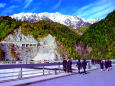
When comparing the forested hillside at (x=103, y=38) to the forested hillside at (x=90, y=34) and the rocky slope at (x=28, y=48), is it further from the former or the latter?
the rocky slope at (x=28, y=48)

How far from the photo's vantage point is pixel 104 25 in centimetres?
10269

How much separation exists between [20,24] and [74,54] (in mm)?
29858

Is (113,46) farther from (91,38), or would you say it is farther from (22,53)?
(22,53)

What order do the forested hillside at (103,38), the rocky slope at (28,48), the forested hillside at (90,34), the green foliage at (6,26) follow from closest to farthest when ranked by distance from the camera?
1. the forested hillside at (103,38)
2. the rocky slope at (28,48)
3. the forested hillside at (90,34)
4. the green foliage at (6,26)

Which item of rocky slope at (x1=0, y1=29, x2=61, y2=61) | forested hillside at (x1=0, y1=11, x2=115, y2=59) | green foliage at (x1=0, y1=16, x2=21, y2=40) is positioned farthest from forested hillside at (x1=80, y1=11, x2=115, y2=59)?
green foliage at (x1=0, y1=16, x2=21, y2=40)

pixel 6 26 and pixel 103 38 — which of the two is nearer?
pixel 103 38

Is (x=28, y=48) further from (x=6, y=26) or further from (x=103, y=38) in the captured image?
(x=103, y=38)

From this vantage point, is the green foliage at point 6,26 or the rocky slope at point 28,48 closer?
the rocky slope at point 28,48

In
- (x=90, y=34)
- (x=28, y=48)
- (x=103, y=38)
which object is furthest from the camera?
(x=90, y=34)

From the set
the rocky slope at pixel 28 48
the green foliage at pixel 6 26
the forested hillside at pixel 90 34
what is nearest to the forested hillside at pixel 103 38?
the forested hillside at pixel 90 34

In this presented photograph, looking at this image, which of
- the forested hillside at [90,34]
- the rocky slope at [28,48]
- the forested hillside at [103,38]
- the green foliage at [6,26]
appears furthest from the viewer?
the green foliage at [6,26]

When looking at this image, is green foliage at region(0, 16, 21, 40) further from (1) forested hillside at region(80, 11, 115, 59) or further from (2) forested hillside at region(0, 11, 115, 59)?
(1) forested hillside at region(80, 11, 115, 59)

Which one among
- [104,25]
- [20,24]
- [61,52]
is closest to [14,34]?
[20,24]

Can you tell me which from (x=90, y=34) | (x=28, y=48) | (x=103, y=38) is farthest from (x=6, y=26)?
(x=103, y=38)
